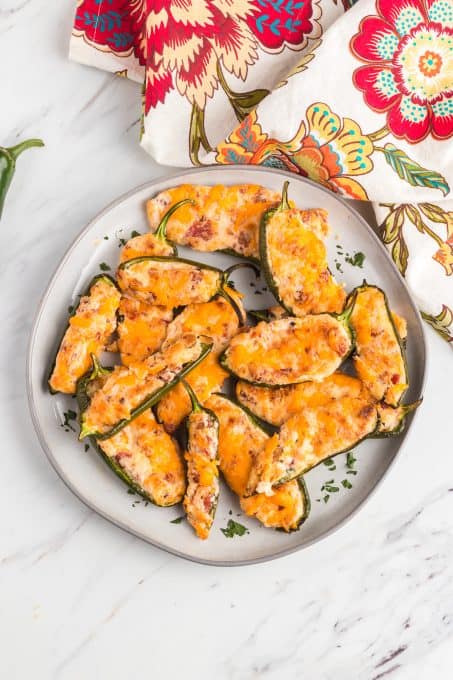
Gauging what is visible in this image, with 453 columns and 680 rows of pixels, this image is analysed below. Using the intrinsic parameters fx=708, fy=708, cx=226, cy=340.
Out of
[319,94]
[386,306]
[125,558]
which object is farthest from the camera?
[125,558]

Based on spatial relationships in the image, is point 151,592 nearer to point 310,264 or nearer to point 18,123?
point 310,264

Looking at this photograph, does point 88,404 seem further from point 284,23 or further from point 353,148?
point 284,23

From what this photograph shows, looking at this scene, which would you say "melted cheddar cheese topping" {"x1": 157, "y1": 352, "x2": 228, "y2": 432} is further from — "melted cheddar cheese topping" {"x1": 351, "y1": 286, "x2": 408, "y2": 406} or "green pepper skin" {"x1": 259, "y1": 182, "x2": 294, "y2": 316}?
"melted cheddar cheese topping" {"x1": 351, "y1": 286, "x2": 408, "y2": 406}

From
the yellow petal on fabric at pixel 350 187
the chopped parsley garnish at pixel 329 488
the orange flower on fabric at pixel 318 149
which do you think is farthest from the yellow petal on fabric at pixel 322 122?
the chopped parsley garnish at pixel 329 488

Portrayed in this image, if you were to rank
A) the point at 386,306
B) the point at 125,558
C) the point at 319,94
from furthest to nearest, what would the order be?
the point at 125,558, the point at 386,306, the point at 319,94

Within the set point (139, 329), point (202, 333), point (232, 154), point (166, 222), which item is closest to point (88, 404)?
point (139, 329)

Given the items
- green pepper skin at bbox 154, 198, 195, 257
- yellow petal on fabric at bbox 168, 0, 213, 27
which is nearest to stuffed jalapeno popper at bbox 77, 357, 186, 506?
green pepper skin at bbox 154, 198, 195, 257
